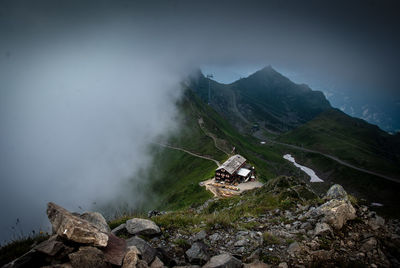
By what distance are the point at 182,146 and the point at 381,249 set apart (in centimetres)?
17018

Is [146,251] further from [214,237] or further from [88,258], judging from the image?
[214,237]

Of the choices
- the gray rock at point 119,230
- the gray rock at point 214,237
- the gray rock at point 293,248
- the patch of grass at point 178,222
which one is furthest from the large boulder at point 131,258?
the gray rock at point 293,248

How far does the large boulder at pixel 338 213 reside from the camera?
39.2ft

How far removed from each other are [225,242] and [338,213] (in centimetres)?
695

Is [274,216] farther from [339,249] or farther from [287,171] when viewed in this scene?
[287,171]

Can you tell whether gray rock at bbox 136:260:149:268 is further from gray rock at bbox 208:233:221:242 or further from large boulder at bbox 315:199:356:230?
large boulder at bbox 315:199:356:230

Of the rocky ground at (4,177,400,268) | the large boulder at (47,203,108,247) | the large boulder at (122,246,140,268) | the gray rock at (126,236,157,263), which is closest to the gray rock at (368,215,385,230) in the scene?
the rocky ground at (4,177,400,268)

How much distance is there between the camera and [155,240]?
12141 millimetres

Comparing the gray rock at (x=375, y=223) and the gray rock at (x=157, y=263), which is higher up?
the gray rock at (x=157, y=263)

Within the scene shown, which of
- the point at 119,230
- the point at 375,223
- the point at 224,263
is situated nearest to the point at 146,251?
the point at 224,263

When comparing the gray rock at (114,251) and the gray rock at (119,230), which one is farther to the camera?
the gray rock at (119,230)

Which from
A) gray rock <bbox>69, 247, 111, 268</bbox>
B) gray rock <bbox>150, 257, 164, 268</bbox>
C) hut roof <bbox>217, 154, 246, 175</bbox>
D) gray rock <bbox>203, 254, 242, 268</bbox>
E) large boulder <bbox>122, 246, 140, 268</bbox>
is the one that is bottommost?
hut roof <bbox>217, 154, 246, 175</bbox>

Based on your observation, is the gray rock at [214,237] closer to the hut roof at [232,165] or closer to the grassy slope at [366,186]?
the hut roof at [232,165]

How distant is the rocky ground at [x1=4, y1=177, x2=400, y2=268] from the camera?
7934 mm
